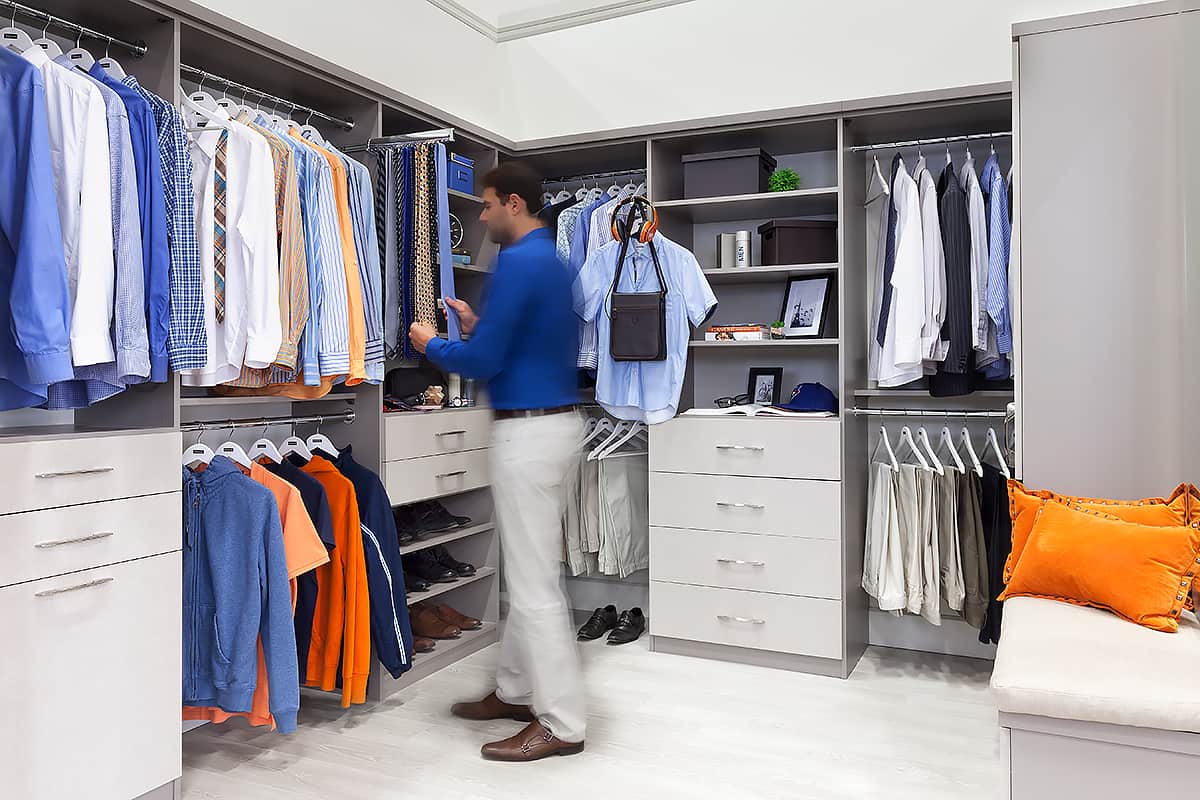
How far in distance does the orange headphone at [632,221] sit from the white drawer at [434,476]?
104 centimetres

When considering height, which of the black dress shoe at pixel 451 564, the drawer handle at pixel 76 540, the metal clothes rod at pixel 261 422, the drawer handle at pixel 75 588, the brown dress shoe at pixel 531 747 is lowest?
the brown dress shoe at pixel 531 747

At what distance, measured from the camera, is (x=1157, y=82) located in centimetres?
255

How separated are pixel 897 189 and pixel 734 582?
1609 millimetres

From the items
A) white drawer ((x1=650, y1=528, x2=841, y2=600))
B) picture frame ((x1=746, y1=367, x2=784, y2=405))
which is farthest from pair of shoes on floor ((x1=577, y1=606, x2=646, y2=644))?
picture frame ((x1=746, y1=367, x2=784, y2=405))

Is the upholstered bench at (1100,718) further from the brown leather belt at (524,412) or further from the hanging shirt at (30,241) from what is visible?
the hanging shirt at (30,241)

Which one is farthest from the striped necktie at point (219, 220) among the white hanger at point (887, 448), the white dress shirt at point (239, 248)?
the white hanger at point (887, 448)

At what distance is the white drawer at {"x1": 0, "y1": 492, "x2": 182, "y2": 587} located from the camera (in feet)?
6.71

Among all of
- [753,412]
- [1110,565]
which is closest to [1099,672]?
[1110,565]

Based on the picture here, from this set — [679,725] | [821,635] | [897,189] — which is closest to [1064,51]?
[897,189]

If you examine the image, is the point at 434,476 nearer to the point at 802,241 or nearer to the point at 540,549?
the point at 540,549

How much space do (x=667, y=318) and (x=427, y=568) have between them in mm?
1362

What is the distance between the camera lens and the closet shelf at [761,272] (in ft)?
11.6

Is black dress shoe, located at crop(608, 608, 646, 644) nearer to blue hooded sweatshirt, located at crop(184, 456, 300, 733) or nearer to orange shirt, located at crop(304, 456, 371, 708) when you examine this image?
orange shirt, located at crop(304, 456, 371, 708)

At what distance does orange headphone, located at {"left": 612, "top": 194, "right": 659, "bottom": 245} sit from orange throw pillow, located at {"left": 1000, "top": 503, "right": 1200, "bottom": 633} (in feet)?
5.78
